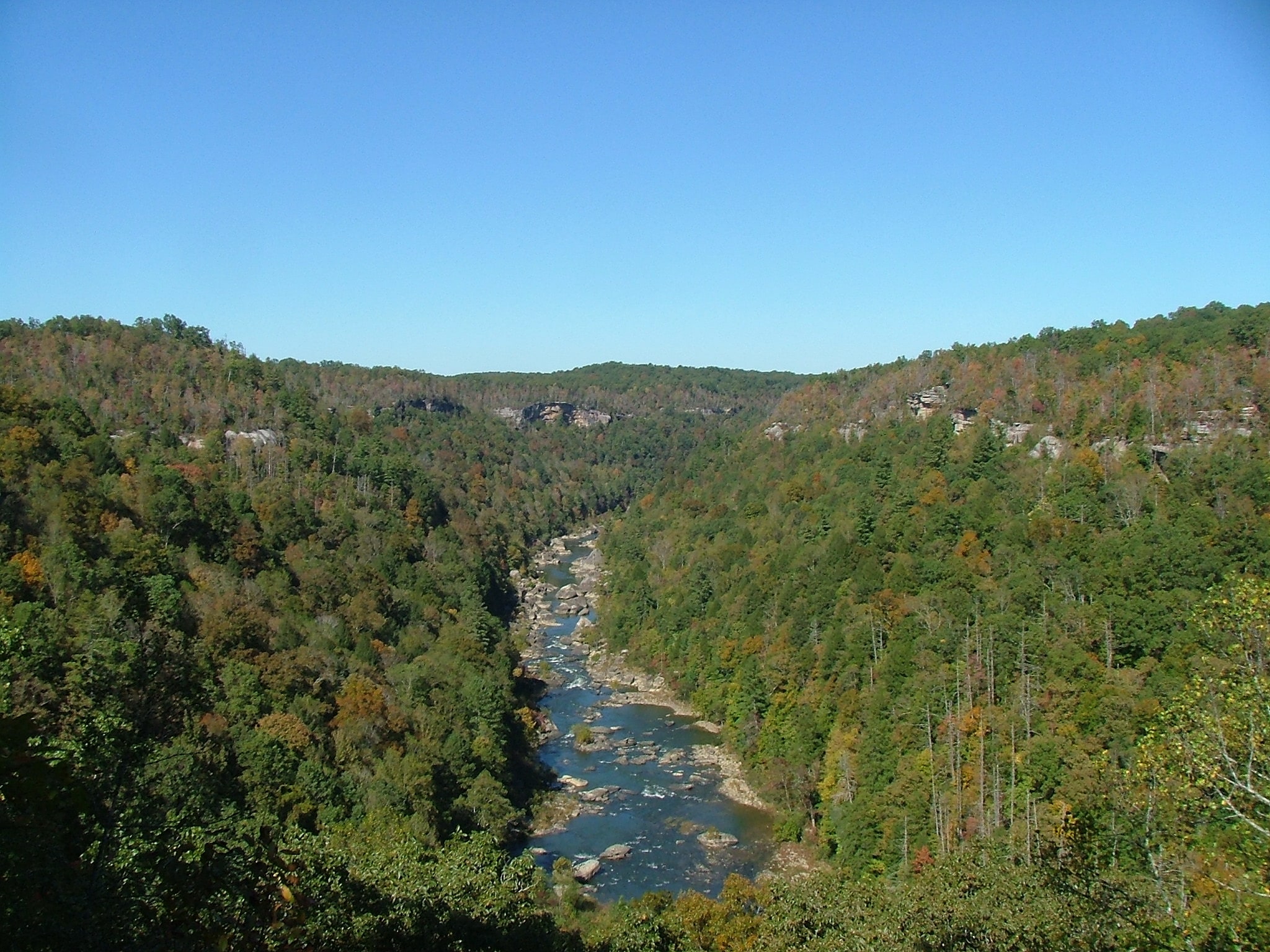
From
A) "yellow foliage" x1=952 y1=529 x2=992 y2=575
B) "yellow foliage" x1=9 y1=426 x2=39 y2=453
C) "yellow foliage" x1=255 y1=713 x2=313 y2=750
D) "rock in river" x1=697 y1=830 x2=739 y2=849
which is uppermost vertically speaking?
"yellow foliage" x1=9 y1=426 x2=39 y2=453

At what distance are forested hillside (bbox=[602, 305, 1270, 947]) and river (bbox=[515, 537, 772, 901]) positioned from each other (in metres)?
2.77

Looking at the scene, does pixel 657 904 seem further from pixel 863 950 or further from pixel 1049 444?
pixel 1049 444

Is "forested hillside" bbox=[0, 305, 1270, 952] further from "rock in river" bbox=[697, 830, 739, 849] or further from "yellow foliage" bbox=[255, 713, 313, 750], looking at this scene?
"rock in river" bbox=[697, 830, 739, 849]

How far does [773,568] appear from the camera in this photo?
223 ft

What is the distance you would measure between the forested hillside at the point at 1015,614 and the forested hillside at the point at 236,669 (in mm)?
12292

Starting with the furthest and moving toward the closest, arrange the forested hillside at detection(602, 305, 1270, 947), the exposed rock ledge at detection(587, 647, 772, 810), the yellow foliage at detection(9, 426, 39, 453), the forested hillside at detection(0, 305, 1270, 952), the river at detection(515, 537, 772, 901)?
the yellow foliage at detection(9, 426, 39, 453)
the exposed rock ledge at detection(587, 647, 772, 810)
the river at detection(515, 537, 772, 901)
the forested hillside at detection(602, 305, 1270, 947)
the forested hillside at detection(0, 305, 1270, 952)

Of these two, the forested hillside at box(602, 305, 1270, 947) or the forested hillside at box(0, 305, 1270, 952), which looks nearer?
the forested hillside at box(0, 305, 1270, 952)

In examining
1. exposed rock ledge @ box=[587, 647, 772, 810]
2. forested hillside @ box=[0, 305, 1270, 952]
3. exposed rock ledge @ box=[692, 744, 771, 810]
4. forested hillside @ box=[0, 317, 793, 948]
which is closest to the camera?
forested hillside @ box=[0, 317, 793, 948]

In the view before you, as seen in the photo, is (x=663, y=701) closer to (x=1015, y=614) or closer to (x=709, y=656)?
(x=709, y=656)

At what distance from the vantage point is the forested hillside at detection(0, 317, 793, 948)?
1098 cm

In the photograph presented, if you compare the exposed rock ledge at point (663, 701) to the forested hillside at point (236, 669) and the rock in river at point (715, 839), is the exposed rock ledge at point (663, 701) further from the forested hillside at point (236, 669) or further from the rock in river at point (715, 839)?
the forested hillside at point (236, 669)

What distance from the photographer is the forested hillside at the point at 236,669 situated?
10984mm

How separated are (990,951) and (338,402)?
129 meters

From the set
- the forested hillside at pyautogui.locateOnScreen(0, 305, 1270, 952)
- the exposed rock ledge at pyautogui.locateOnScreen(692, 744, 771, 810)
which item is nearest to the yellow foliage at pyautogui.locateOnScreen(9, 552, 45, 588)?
the forested hillside at pyautogui.locateOnScreen(0, 305, 1270, 952)
